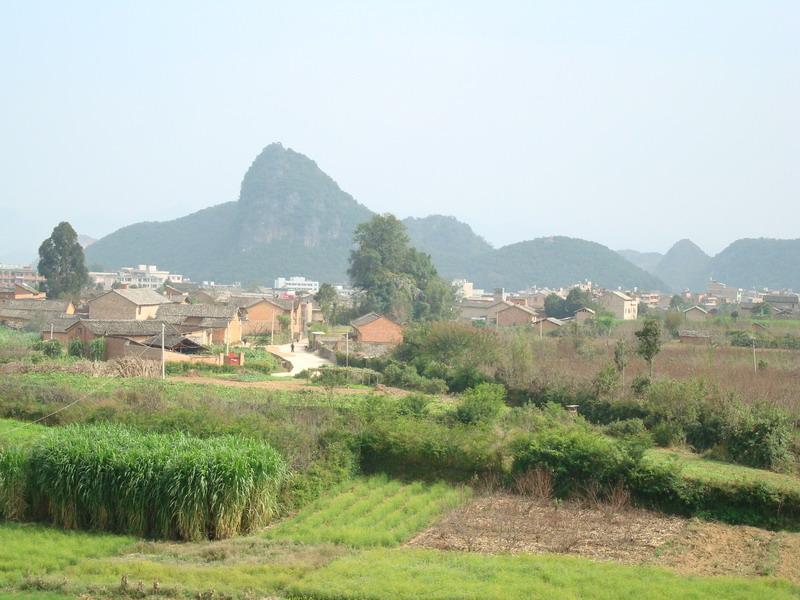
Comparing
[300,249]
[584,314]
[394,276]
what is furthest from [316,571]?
[300,249]

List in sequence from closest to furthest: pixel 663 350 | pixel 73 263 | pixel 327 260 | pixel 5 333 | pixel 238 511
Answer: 1. pixel 238 511
2. pixel 663 350
3. pixel 5 333
4. pixel 73 263
5. pixel 327 260

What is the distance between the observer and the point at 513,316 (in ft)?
213

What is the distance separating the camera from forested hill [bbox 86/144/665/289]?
161 m

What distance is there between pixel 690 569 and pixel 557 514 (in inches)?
138

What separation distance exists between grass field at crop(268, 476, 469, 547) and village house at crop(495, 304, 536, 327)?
153ft

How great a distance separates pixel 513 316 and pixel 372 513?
167ft

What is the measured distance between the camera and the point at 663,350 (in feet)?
131

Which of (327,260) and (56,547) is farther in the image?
(327,260)

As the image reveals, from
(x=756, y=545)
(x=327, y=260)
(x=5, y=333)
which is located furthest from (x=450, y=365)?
(x=327, y=260)

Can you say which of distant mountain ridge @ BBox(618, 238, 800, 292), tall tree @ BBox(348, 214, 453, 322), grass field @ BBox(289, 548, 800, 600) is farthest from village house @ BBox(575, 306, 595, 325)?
distant mountain ridge @ BBox(618, 238, 800, 292)

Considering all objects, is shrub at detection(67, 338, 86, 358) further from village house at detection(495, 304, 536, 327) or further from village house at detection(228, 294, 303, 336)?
village house at detection(495, 304, 536, 327)

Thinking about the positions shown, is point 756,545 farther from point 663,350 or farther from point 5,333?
point 5,333

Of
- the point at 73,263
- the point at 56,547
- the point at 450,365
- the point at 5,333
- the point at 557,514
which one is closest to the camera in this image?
the point at 56,547

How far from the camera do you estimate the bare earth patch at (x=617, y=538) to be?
12375 millimetres
